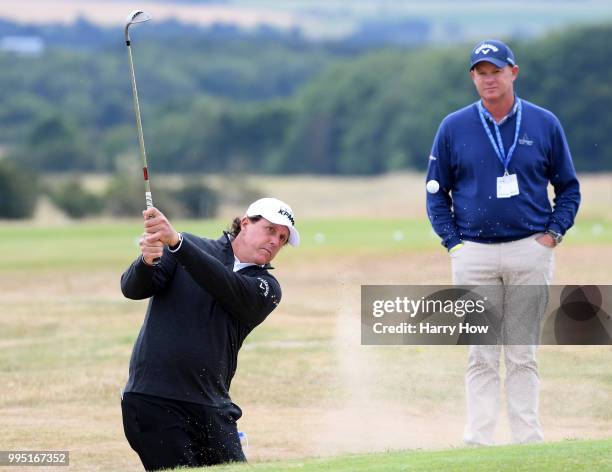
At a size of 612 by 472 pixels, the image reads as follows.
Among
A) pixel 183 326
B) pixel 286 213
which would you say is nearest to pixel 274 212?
pixel 286 213

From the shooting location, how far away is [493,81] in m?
8.85

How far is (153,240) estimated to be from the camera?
23.1 ft

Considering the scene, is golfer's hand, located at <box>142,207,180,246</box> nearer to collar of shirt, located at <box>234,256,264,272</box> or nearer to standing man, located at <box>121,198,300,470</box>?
standing man, located at <box>121,198,300,470</box>

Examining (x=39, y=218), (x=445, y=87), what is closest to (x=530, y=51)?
(x=445, y=87)

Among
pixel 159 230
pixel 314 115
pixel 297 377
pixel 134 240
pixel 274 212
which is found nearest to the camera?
pixel 159 230

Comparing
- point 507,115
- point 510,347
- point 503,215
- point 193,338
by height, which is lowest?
point 510,347

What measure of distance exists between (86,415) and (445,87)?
94409 millimetres

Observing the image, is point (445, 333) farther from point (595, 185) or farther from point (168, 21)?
point (168, 21)

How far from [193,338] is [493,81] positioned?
275 cm

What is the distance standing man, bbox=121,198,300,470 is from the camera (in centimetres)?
Answer: 738

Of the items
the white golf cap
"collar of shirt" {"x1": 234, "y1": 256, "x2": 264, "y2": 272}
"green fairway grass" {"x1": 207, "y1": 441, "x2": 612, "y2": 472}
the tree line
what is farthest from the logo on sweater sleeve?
the tree line

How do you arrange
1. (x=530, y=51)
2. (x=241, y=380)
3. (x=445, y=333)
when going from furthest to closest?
(x=530, y=51) → (x=241, y=380) → (x=445, y=333)

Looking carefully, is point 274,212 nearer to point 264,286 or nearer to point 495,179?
point 264,286

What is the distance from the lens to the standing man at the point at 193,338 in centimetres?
738
